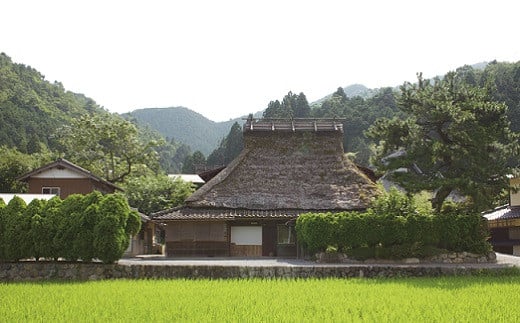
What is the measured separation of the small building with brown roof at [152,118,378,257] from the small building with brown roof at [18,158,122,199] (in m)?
6.85

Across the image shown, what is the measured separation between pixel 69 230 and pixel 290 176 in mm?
14974

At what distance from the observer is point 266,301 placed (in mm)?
13070

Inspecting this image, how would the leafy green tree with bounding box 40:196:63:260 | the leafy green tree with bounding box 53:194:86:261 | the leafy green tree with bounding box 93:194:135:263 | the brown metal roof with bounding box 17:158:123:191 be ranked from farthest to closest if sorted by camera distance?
the brown metal roof with bounding box 17:158:123:191 → the leafy green tree with bounding box 40:196:63:260 → the leafy green tree with bounding box 53:194:86:261 → the leafy green tree with bounding box 93:194:135:263

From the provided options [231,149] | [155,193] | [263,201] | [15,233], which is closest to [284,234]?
[263,201]

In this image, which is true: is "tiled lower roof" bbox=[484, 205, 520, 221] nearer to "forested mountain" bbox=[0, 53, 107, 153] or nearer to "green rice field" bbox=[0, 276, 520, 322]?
"green rice field" bbox=[0, 276, 520, 322]

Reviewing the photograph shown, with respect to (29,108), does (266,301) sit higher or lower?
lower

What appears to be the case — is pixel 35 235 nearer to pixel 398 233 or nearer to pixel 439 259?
pixel 398 233

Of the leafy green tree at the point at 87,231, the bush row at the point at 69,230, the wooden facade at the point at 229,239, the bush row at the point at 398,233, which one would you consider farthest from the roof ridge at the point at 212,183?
the leafy green tree at the point at 87,231

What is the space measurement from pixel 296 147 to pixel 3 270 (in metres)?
19.4

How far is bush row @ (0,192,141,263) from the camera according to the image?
67.1 ft

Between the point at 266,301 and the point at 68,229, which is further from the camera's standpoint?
the point at 68,229

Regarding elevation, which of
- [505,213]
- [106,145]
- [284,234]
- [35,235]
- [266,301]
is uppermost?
[106,145]

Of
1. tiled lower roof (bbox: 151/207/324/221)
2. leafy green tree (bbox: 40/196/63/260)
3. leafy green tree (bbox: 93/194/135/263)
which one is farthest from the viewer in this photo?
tiled lower roof (bbox: 151/207/324/221)

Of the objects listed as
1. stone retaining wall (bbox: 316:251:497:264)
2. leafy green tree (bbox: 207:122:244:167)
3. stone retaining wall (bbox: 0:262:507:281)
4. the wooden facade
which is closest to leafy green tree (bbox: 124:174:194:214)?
the wooden facade
